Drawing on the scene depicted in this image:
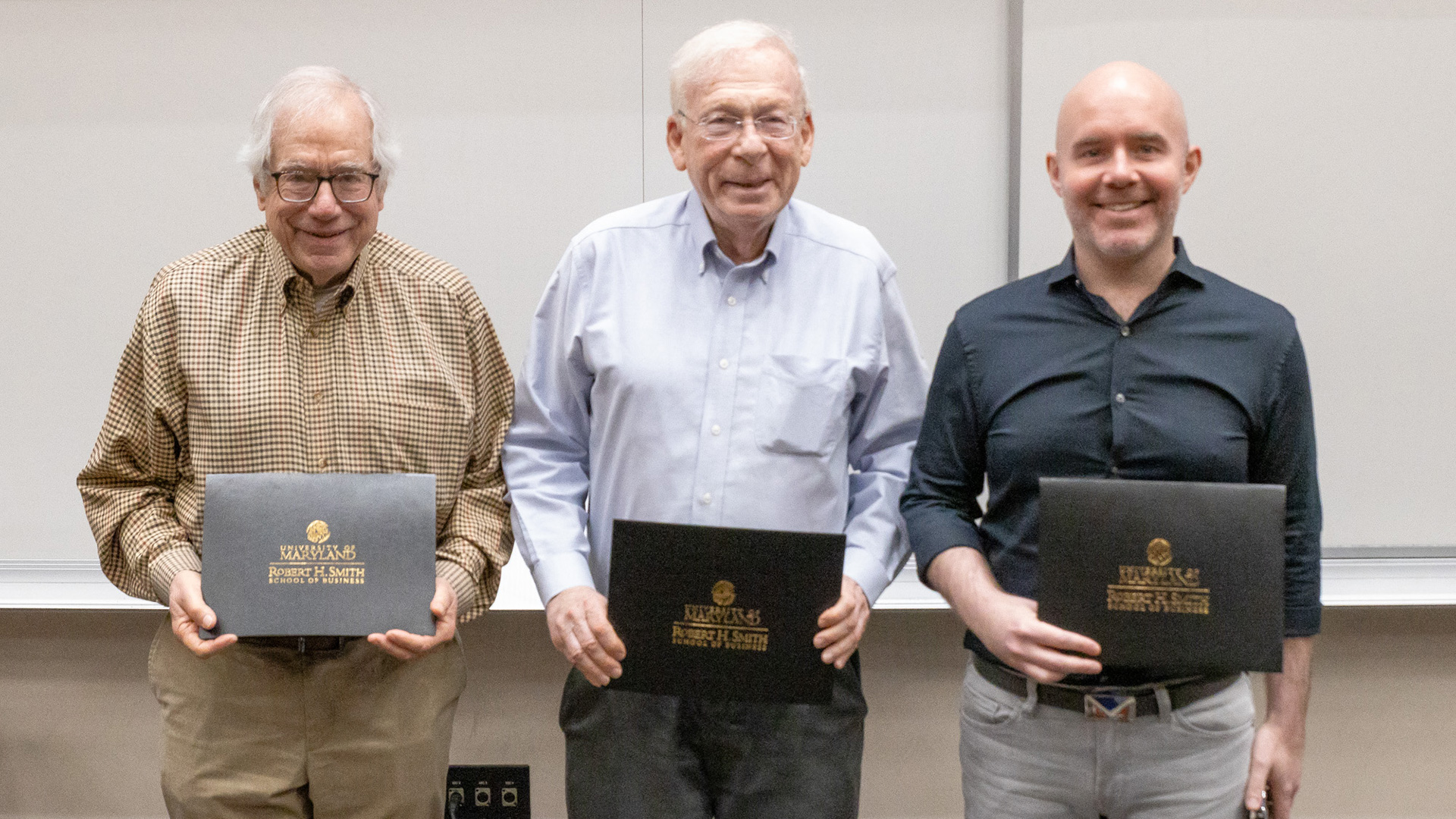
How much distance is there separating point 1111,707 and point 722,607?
499 millimetres

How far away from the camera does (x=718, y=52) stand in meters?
1.54

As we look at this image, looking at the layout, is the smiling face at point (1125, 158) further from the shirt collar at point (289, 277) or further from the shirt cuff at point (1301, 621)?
the shirt collar at point (289, 277)

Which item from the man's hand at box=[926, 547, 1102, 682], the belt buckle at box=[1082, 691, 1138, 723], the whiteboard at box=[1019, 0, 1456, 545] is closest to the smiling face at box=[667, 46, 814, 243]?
the man's hand at box=[926, 547, 1102, 682]

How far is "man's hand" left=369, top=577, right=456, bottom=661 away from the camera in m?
1.53

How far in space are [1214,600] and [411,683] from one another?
110 cm

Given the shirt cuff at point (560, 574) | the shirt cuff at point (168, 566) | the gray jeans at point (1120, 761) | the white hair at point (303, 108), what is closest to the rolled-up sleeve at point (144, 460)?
the shirt cuff at point (168, 566)

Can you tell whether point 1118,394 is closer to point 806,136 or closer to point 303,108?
point 806,136

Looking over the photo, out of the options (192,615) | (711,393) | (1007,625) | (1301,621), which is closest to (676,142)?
(711,393)

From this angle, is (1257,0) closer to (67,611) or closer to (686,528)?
(686,528)

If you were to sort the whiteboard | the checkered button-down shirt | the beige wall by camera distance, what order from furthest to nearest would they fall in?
1. the beige wall
2. the whiteboard
3. the checkered button-down shirt

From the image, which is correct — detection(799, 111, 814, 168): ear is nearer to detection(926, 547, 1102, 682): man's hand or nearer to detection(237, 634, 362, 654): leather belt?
detection(926, 547, 1102, 682): man's hand

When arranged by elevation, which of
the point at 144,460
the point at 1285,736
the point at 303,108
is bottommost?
the point at 1285,736

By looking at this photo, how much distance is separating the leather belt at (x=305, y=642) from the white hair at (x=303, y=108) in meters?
0.65

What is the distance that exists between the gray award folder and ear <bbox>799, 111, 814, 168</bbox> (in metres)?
0.69
